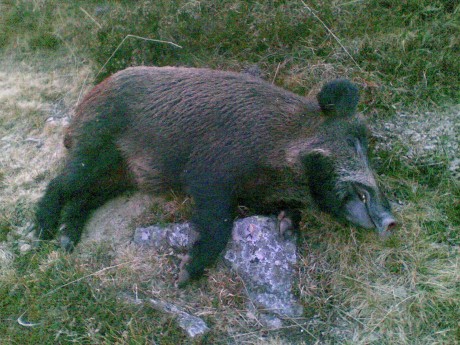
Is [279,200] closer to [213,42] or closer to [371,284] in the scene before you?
[371,284]

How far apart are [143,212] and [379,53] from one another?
2.65 m

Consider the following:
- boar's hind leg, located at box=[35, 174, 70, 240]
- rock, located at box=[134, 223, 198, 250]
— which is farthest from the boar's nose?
boar's hind leg, located at box=[35, 174, 70, 240]

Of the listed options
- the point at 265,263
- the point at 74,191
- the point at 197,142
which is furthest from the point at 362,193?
the point at 74,191

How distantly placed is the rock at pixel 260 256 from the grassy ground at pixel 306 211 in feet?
0.32

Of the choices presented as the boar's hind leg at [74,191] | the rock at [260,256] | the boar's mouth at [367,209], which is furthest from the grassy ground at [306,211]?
the boar's mouth at [367,209]

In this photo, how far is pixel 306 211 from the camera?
15.0 feet

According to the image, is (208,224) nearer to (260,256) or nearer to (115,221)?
(260,256)

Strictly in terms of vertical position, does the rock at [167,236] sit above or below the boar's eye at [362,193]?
below

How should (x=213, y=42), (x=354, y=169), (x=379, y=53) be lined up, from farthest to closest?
(x=213, y=42)
(x=379, y=53)
(x=354, y=169)

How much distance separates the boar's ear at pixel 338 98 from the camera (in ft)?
13.8

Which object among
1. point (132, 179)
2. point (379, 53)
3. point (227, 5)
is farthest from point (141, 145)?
point (379, 53)

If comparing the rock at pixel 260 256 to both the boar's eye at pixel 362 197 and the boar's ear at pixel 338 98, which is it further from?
the boar's ear at pixel 338 98

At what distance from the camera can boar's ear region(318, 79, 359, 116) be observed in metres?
4.20

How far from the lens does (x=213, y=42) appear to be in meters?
5.56
